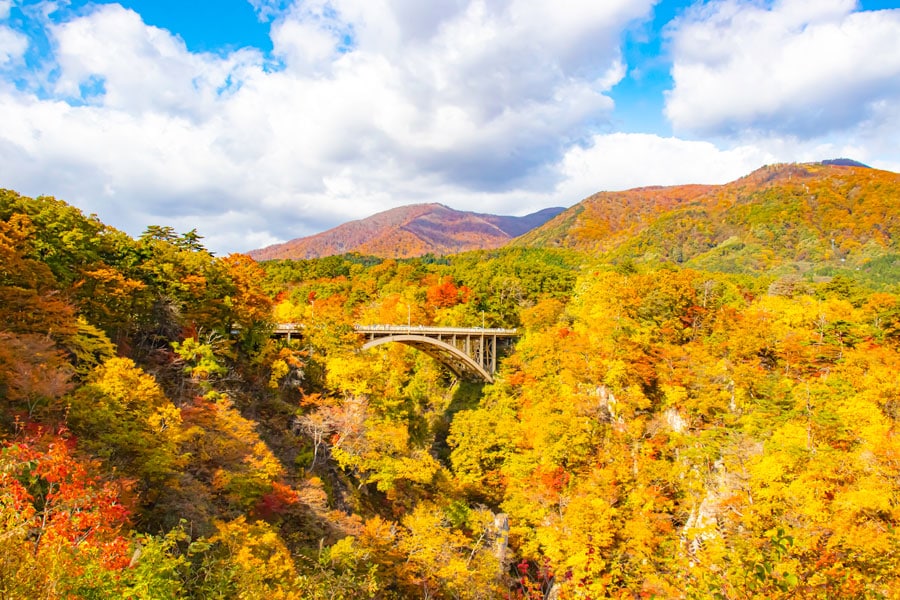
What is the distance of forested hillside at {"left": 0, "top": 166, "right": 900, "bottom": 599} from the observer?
12070 mm

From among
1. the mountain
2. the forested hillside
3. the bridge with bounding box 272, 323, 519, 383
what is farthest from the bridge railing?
the mountain

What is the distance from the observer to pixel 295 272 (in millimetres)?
63312

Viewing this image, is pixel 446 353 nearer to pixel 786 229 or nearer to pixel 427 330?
pixel 427 330

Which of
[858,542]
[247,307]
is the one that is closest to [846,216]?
[858,542]

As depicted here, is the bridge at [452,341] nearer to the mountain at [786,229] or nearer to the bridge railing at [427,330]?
the bridge railing at [427,330]

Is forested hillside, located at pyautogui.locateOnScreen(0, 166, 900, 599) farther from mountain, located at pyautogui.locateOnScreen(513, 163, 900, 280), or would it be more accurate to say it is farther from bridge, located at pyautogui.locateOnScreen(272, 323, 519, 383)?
mountain, located at pyautogui.locateOnScreen(513, 163, 900, 280)

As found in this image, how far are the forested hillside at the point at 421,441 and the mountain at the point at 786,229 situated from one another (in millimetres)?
30011

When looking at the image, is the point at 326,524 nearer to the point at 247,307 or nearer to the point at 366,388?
the point at 366,388

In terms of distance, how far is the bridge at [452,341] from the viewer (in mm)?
31234

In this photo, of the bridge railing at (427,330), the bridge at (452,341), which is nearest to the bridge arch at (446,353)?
the bridge at (452,341)

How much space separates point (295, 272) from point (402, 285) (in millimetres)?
17782

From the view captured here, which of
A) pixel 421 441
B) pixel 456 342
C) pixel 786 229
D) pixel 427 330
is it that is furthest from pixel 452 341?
pixel 786 229

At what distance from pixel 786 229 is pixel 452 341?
70.6m

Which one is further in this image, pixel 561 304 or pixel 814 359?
pixel 561 304
